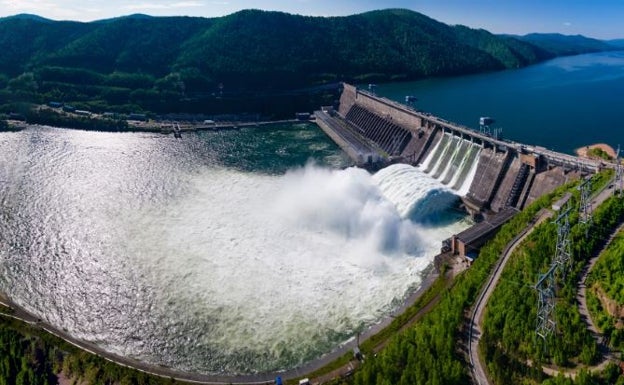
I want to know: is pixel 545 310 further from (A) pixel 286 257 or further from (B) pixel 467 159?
(B) pixel 467 159

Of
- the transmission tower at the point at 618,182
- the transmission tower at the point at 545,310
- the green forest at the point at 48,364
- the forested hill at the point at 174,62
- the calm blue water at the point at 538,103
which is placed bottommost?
the green forest at the point at 48,364

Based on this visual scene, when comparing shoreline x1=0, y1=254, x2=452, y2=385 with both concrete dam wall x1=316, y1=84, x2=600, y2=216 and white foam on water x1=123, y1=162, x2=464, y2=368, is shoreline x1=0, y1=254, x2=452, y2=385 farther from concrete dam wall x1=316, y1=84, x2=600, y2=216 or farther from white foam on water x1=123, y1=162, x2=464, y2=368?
concrete dam wall x1=316, y1=84, x2=600, y2=216

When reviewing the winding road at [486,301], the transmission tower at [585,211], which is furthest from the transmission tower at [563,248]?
the transmission tower at [585,211]

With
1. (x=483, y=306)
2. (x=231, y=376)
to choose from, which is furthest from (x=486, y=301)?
(x=231, y=376)

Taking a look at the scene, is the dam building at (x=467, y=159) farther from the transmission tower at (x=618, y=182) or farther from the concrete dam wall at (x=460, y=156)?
the transmission tower at (x=618, y=182)

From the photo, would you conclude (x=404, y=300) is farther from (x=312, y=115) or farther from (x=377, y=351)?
(x=312, y=115)

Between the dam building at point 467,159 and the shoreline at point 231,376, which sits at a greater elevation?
the dam building at point 467,159
